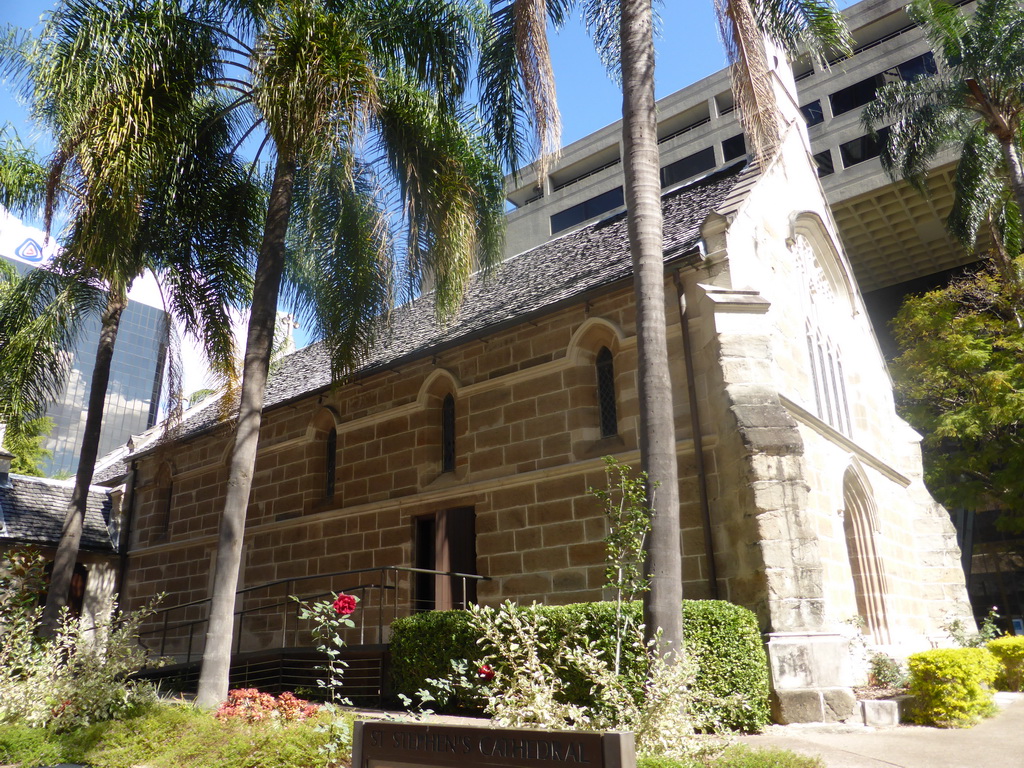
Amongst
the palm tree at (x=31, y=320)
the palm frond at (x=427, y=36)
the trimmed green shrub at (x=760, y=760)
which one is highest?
the palm frond at (x=427, y=36)

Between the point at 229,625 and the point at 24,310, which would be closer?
the point at 229,625

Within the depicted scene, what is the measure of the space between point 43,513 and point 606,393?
16.7 metres

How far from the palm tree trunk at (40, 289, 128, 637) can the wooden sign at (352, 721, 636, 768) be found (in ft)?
35.0

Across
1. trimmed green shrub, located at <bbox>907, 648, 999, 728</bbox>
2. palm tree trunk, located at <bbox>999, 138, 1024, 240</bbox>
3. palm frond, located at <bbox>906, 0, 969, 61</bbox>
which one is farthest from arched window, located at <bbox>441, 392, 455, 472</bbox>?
palm frond, located at <bbox>906, 0, 969, 61</bbox>

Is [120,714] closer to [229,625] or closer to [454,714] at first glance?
[229,625]

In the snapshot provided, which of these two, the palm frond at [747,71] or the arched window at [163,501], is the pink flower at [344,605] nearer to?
the palm frond at [747,71]

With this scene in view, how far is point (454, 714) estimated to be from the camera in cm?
1037

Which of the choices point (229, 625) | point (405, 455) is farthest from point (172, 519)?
point (229, 625)

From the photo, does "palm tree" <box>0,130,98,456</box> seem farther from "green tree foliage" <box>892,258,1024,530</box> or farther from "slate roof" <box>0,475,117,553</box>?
"green tree foliage" <box>892,258,1024,530</box>

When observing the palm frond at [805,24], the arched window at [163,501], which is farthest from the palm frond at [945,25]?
the arched window at [163,501]

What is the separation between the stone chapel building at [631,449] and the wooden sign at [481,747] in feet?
20.3

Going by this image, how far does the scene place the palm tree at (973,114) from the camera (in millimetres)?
18781

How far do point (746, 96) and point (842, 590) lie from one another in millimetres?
7029

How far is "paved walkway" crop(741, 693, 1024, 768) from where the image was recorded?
7062 millimetres
